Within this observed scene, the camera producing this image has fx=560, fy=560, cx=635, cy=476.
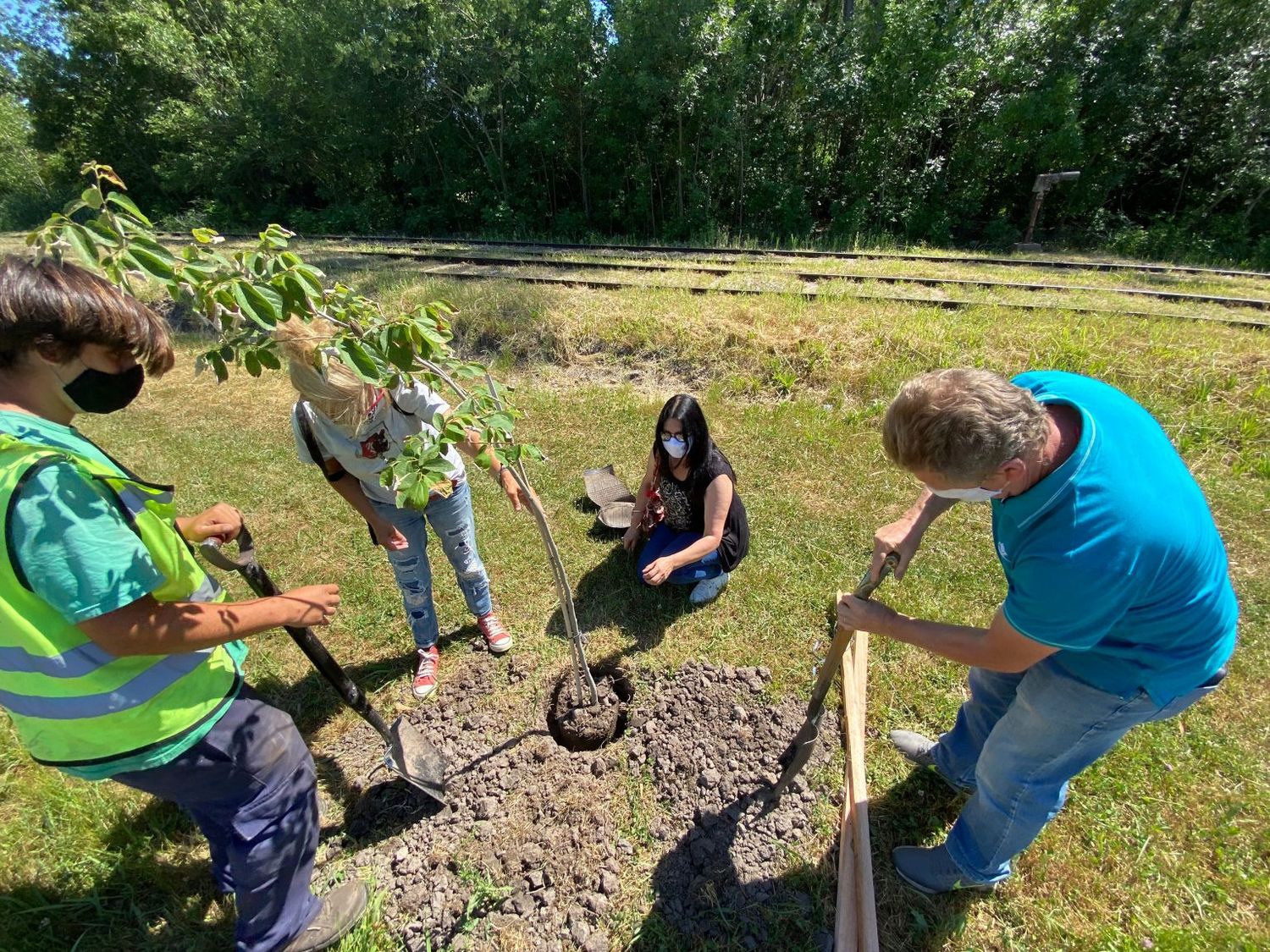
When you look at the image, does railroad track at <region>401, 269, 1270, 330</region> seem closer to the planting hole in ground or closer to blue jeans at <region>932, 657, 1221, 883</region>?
the planting hole in ground

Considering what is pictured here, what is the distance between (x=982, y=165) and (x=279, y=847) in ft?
67.2

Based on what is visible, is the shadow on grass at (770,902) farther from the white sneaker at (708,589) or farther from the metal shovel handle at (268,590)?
the metal shovel handle at (268,590)

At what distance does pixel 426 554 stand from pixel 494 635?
714mm

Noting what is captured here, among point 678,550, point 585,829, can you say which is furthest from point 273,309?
point 678,550

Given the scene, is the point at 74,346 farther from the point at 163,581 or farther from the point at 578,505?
the point at 578,505

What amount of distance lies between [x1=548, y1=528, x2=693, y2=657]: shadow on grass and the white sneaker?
0.07 meters

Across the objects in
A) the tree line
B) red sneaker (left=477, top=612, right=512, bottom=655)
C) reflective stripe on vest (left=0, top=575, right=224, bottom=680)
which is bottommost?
red sneaker (left=477, top=612, right=512, bottom=655)

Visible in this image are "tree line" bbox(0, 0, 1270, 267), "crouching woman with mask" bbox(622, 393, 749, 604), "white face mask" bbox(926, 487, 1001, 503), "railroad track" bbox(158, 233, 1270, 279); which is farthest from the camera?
"tree line" bbox(0, 0, 1270, 267)

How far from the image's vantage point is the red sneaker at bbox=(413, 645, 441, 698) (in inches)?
129

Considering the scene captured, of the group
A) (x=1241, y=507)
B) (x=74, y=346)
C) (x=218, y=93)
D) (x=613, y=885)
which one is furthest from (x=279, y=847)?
(x=218, y=93)

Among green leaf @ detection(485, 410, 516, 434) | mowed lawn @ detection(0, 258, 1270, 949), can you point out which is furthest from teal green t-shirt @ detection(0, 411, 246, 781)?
mowed lawn @ detection(0, 258, 1270, 949)

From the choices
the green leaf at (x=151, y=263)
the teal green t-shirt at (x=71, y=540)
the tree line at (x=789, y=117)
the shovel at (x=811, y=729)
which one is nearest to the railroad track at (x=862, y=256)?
the tree line at (x=789, y=117)

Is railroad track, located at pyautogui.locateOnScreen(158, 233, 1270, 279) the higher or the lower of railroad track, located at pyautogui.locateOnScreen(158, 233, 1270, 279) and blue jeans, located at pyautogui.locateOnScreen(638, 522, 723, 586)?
the higher

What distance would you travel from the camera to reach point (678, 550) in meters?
3.85
